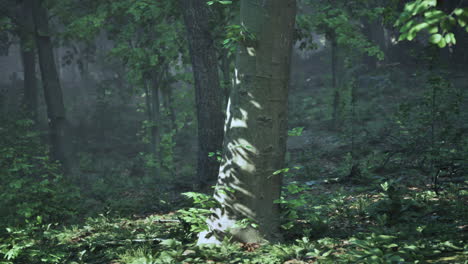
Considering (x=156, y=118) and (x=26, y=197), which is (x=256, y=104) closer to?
(x=26, y=197)

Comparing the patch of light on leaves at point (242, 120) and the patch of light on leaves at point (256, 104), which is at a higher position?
the patch of light on leaves at point (256, 104)

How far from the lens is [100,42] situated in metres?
31.1

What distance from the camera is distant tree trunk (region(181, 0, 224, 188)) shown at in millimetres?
7738

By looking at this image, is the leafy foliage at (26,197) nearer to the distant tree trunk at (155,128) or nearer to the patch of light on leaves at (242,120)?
the patch of light on leaves at (242,120)

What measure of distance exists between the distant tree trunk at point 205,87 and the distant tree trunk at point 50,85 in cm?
528

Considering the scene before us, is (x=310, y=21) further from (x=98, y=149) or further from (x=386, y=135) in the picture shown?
(x=98, y=149)

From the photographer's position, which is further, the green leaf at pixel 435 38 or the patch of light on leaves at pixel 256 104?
the patch of light on leaves at pixel 256 104

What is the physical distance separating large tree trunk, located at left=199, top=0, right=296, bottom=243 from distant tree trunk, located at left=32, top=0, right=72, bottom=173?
27.8 feet

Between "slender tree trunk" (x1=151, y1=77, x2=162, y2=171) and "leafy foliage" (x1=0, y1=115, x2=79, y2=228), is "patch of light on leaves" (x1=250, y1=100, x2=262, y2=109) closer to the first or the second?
"leafy foliage" (x1=0, y1=115, x2=79, y2=228)

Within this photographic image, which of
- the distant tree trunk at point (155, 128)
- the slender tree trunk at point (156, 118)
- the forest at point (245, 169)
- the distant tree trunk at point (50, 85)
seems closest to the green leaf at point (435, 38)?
the forest at point (245, 169)

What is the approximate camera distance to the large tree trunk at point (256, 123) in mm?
3951

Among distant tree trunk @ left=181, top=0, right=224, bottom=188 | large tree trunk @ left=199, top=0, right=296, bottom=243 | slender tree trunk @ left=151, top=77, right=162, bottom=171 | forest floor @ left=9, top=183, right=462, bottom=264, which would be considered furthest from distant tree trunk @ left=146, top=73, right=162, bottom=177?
large tree trunk @ left=199, top=0, right=296, bottom=243

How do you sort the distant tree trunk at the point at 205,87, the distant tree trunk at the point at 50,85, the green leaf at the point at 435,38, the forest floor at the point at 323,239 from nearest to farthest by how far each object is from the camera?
the green leaf at the point at 435,38 < the forest floor at the point at 323,239 < the distant tree trunk at the point at 205,87 < the distant tree trunk at the point at 50,85

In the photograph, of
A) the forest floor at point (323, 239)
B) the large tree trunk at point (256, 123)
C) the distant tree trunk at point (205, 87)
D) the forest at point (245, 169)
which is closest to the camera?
the forest floor at point (323, 239)
